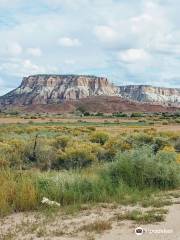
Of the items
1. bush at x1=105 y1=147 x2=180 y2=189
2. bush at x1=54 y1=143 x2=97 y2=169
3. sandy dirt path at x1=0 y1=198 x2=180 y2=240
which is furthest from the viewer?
bush at x1=54 y1=143 x2=97 y2=169

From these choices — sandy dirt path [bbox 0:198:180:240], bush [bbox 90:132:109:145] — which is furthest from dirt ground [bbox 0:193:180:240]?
bush [bbox 90:132:109:145]

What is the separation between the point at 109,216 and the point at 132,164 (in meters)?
3.86

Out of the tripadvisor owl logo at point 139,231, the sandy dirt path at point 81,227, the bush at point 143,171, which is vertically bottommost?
the sandy dirt path at point 81,227

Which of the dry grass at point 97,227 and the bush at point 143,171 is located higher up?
the bush at point 143,171

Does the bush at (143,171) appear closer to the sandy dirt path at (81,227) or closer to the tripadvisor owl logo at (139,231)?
the sandy dirt path at (81,227)

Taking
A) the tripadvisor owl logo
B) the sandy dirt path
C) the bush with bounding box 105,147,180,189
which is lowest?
the sandy dirt path

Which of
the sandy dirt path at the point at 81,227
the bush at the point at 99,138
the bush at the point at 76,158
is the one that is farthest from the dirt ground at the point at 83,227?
the bush at the point at 99,138

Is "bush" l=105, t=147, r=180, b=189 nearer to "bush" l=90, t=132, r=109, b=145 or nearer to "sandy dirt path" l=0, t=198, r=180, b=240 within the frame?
"sandy dirt path" l=0, t=198, r=180, b=240

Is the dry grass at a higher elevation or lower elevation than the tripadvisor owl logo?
lower

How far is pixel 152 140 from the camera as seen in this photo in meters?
26.9

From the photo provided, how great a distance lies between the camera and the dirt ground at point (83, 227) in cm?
912

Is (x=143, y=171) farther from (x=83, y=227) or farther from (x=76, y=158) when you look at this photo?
(x=76, y=158)

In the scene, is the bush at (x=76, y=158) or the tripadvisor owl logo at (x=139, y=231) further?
the bush at (x=76, y=158)

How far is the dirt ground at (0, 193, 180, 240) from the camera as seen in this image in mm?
9117
